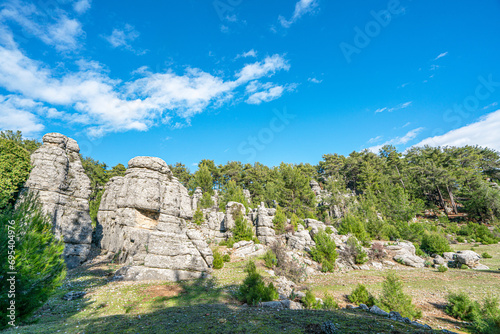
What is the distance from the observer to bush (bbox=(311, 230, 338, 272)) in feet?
72.5

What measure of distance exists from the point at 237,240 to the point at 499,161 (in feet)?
238

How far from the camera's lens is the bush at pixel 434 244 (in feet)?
84.2

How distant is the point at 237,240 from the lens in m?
30.3

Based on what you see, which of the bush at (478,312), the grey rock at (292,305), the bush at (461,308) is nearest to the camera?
the bush at (478,312)

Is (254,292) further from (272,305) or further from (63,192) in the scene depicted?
(63,192)

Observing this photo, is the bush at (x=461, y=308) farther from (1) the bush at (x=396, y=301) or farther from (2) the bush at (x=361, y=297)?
(2) the bush at (x=361, y=297)

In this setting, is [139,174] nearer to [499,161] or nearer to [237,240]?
[237,240]

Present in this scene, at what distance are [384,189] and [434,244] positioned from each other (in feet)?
78.6

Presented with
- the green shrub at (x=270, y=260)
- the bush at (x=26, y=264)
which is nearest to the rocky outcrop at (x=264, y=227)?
the green shrub at (x=270, y=260)

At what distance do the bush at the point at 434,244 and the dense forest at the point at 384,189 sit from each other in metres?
3.54

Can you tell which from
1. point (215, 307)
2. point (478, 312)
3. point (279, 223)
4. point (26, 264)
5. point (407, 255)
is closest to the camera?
point (26, 264)

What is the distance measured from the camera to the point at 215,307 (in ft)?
31.9

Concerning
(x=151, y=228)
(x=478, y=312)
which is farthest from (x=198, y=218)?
(x=478, y=312)

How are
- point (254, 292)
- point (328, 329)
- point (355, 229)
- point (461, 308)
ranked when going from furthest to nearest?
point (355, 229) < point (254, 292) < point (461, 308) < point (328, 329)
